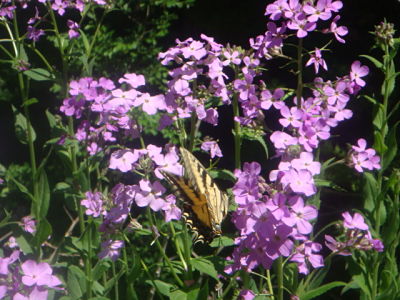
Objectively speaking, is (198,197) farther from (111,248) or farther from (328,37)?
(328,37)

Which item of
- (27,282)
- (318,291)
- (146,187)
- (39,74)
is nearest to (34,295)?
(27,282)

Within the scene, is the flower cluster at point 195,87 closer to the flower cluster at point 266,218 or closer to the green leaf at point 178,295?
the flower cluster at point 266,218

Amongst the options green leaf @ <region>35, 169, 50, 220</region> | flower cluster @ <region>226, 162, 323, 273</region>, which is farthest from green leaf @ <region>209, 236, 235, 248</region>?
green leaf @ <region>35, 169, 50, 220</region>

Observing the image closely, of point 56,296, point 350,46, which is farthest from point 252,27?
point 56,296

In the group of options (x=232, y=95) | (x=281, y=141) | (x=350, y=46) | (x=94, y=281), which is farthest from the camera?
(x=350, y=46)

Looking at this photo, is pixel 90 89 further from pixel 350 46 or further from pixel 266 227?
pixel 350 46

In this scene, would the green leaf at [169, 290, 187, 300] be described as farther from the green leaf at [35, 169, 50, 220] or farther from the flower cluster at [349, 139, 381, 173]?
the green leaf at [35, 169, 50, 220]
